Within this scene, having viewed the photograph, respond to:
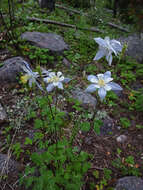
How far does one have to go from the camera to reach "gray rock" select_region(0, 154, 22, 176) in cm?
192

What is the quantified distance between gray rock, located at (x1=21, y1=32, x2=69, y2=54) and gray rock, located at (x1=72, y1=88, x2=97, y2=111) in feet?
4.48

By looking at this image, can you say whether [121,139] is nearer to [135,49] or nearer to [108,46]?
[108,46]

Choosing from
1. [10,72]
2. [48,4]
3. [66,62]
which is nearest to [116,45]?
[10,72]

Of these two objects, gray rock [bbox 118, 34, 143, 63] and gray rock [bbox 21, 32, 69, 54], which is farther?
gray rock [bbox 118, 34, 143, 63]

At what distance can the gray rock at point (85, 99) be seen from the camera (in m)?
3.05

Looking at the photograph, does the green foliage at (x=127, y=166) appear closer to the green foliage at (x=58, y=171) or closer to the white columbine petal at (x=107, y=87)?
the green foliage at (x=58, y=171)

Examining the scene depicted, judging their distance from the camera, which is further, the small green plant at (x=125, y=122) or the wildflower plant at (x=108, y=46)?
the small green plant at (x=125, y=122)

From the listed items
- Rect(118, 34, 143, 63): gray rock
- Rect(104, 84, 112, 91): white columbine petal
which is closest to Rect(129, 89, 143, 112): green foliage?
Rect(118, 34, 143, 63): gray rock

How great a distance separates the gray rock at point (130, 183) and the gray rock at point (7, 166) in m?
1.22

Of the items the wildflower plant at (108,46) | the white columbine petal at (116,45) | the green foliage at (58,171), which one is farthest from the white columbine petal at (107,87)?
the green foliage at (58,171)

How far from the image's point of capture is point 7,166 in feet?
6.36

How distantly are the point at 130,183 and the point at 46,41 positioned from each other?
11.7 feet

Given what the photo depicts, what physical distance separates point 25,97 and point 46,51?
4.53 ft

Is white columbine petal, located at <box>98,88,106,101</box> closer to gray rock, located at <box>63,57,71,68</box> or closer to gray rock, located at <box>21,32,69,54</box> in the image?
gray rock, located at <box>63,57,71,68</box>
